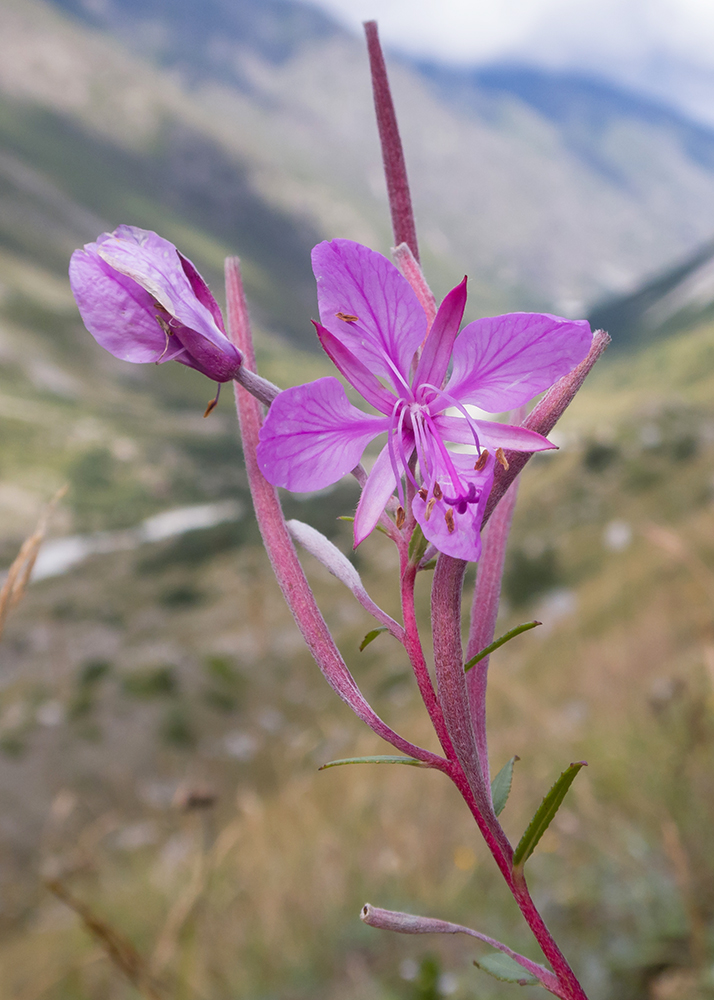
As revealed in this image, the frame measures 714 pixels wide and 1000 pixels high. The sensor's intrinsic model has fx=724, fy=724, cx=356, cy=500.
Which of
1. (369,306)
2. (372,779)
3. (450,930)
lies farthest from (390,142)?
(372,779)

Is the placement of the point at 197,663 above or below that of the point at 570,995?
below

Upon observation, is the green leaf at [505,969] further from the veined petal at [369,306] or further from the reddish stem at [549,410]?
the veined petal at [369,306]

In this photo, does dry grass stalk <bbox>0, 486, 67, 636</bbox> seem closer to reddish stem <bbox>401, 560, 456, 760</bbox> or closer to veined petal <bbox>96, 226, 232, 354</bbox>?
veined petal <bbox>96, 226, 232, 354</bbox>

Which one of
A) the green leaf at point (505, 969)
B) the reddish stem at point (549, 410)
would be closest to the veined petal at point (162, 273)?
the reddish stem at point (549, 410)

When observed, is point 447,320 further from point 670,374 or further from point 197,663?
point 670,374

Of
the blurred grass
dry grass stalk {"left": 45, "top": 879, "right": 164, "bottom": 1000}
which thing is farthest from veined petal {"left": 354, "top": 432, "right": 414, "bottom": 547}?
the blurred grass

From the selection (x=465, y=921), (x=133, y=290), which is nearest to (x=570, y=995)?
(x=133, y=290)

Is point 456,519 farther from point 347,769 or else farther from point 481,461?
point 347,769
